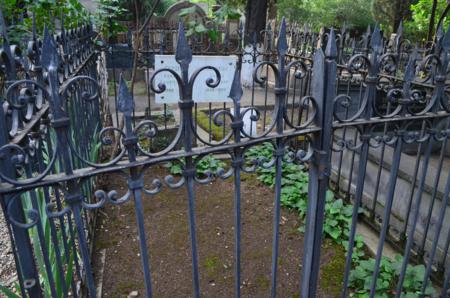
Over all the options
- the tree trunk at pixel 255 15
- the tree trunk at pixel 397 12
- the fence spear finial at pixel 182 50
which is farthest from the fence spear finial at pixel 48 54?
the tree trunk at pixel 397 12

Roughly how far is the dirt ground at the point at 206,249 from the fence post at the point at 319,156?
0.92 metres

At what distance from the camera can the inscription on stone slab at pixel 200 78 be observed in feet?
13.0

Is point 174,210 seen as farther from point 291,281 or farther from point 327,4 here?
point 327,4

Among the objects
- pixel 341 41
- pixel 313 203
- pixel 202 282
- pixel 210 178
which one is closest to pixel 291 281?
pixel 202 282

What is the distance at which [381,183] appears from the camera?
352cm

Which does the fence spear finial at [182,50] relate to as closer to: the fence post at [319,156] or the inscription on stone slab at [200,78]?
the fence post at [319,156]

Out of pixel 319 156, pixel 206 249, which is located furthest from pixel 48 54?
pixel 206 249

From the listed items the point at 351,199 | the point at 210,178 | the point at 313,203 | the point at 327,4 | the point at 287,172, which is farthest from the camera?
the point at 327,4

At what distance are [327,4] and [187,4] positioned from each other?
826 inches

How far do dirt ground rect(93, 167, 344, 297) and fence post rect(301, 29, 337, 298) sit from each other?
92 centimetres

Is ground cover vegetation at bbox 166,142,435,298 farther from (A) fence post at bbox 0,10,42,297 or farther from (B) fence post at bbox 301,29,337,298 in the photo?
(A) fence post at bbox 0,10,42,297

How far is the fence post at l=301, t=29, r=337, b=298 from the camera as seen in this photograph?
4.93ft

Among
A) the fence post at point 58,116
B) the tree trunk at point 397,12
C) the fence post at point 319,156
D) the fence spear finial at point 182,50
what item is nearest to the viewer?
the fence post at point 58,116

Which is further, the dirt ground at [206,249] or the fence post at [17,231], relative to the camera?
the dirt ground at [206,249]
